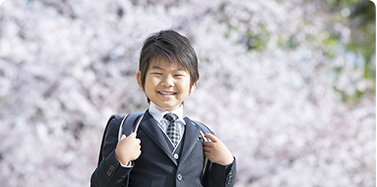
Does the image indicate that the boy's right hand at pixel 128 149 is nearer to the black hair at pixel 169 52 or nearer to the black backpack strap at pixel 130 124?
the black backpack strap at pixel 130 124

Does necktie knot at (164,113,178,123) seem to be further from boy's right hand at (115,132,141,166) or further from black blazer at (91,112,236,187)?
boy's right hand at (115,132,141,166)

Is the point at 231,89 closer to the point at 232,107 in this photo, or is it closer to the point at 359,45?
the point at 232,107

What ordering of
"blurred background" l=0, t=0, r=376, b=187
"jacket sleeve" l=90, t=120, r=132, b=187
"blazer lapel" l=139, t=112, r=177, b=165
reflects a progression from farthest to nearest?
1. "blurred background" l=0, t=0, r=376, b=187
2. "blazer lapel" l=139, t=112, r=177, b=165
3. "jacket sleeve" l=90, t=120, r=132, b=187

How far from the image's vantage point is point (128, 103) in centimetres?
497

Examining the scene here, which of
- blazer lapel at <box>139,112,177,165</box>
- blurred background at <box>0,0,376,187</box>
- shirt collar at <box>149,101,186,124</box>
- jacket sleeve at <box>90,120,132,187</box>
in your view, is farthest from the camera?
blurred background at <box>0,0,376,187</box>

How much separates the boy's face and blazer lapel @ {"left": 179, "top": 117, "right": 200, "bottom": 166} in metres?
0.15

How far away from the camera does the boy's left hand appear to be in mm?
1798

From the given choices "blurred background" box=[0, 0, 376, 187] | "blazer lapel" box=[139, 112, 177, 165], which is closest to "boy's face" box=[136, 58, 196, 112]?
"blazer lapel" box=[139, 112, 177, 165]

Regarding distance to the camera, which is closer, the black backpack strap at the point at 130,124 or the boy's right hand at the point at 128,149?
the boy's right hand at the point at 128,149

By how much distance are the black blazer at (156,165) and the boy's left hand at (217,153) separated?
0.09 ft

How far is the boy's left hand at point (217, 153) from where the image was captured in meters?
1.80

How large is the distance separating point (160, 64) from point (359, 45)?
8985 mm

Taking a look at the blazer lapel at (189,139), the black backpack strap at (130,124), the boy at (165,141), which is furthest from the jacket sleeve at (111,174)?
the blazer lapel at (189,139)

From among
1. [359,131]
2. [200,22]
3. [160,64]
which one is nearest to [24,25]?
[200,22]
